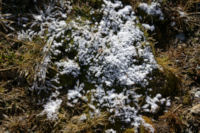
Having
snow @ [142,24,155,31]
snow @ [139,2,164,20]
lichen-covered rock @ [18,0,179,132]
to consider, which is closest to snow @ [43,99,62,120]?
lichen-covered rock @ [18,0,179,132]

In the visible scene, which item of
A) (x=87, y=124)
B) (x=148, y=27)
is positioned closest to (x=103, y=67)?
(x=87, y=124)

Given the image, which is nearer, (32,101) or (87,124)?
(87,124)

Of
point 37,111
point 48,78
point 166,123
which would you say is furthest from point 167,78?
point 37,111

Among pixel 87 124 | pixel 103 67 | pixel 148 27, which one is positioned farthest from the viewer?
pixel 148 27

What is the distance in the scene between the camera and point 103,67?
2109 mm

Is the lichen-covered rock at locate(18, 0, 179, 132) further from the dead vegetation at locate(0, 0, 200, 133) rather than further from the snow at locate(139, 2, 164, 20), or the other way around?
the snow at locate(139, 2, 164, 20)

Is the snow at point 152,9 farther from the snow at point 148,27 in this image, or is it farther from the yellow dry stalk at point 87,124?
the yellow dry stalk at point 87,124

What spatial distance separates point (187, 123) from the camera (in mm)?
2180

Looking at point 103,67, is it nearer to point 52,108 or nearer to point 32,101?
point 52,108

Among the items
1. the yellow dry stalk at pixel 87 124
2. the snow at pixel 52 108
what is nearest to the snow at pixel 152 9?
the yellow dry stalk at pixel 87 124

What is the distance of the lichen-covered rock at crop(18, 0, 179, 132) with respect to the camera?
2.06 metres

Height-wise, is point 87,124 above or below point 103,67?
below

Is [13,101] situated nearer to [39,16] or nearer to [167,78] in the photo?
[39,16]

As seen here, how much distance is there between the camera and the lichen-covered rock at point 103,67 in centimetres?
206
